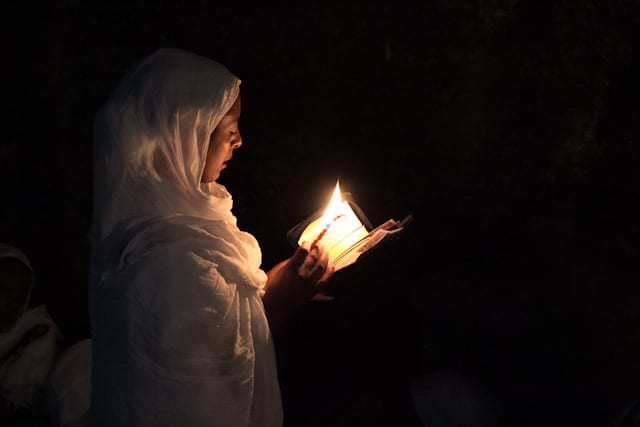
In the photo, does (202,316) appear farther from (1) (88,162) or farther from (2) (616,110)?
(2) (616,110)

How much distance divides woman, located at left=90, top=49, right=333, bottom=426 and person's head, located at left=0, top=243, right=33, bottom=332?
3.30 ft

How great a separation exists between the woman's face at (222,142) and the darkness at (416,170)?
587 millimetres

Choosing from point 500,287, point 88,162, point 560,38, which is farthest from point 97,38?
point 500,287

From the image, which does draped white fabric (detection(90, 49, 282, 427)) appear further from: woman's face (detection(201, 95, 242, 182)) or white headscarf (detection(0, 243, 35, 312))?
white headscarf (detection(0, 243, 35, 312))

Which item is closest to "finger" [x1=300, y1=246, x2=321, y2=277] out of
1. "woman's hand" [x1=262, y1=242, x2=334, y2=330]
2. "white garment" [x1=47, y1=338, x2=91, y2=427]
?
"woman's hand" [x1=262, y1=242, x2=334, y2=330]

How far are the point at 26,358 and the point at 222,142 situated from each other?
1.70 m

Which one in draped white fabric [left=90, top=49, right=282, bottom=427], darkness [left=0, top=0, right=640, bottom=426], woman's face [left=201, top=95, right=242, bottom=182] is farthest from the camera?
darkness [left=0, top=0, right=640, bottom=426]

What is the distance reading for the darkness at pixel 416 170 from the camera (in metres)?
2.39

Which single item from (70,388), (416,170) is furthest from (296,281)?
(70,388)

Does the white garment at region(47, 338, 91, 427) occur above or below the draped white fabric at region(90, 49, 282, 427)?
below

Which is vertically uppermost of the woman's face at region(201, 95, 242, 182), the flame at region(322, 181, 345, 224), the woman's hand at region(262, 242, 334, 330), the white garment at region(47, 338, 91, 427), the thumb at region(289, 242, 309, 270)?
Result: the woman's face at region(201, 95, 242, 182)

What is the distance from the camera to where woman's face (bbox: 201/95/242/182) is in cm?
190

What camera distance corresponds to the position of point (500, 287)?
8.99 ft

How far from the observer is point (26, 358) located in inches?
105
